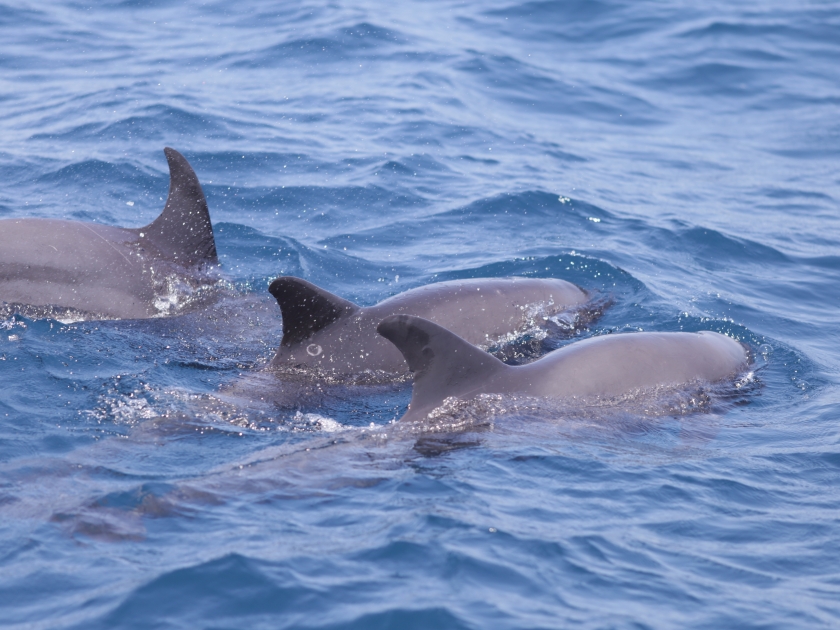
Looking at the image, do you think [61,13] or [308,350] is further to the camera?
[61,13]

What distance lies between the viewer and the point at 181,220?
10.9 metres

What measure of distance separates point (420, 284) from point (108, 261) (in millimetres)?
4080

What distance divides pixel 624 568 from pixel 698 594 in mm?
488

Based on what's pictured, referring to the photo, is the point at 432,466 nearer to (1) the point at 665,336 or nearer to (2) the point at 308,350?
(2) the point at 308,350

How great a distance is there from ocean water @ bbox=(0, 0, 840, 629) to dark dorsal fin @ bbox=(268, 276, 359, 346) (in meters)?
0.56

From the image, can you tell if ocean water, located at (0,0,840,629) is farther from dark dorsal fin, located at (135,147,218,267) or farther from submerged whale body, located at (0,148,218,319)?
dark dorsal fin, located at (135,147,218,267)

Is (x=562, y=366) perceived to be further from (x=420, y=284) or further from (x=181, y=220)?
(x=181, y=220)

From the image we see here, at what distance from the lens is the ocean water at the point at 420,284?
6.20m

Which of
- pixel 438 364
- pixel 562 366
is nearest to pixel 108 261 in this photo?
pixel 438 364

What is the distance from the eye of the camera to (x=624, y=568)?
21.1ft

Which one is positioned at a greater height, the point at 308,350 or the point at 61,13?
the point at 61,13

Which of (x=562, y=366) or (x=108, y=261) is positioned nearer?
(x=562, y=366)

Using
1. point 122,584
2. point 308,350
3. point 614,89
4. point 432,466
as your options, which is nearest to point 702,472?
point 432,466

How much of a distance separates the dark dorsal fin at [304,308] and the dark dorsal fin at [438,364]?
124 centimetres
